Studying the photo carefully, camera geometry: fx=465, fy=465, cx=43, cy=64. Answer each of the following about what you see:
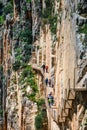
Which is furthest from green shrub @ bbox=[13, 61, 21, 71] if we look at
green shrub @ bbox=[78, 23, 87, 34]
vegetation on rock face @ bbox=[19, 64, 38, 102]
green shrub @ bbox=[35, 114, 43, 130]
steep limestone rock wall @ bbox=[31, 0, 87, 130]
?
green shrub @ bbox=[78, 23, 87, 34]

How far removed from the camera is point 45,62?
98.9ft

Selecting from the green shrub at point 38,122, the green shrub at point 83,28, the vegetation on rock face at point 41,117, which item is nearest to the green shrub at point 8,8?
the vegetation on rock face at point 41,117

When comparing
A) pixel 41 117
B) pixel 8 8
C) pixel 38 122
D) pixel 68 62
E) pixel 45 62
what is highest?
pixel 68 62

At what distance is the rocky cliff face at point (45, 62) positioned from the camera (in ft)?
62.0

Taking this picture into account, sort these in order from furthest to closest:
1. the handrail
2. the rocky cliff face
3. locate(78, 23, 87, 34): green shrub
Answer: the handrail → locate(78, 23, 87, 34): green shrub → the rocky cliff face

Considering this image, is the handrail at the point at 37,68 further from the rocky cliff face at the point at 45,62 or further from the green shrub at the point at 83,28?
the green shrub at the point at 83,28

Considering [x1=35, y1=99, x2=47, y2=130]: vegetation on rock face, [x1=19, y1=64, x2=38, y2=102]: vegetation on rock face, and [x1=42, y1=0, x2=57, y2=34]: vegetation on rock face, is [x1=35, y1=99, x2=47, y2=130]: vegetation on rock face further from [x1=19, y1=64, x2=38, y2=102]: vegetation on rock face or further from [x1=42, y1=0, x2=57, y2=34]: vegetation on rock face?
[x1=42, y1=0, x2=57, y2=34]: vegetation on rock face

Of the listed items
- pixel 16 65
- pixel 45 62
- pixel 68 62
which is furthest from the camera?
pixel 16 65

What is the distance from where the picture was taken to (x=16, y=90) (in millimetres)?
36781

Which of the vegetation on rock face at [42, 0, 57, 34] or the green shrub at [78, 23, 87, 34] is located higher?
the green shrub at [78, 23, 87, 34]

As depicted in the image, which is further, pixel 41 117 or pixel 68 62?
pixel 41 117

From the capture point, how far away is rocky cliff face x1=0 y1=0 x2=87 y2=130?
62.0 feet

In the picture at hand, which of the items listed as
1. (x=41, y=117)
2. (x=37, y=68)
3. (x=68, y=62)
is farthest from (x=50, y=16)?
(x=68, y=62)

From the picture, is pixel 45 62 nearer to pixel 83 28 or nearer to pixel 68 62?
pixel 68 62
